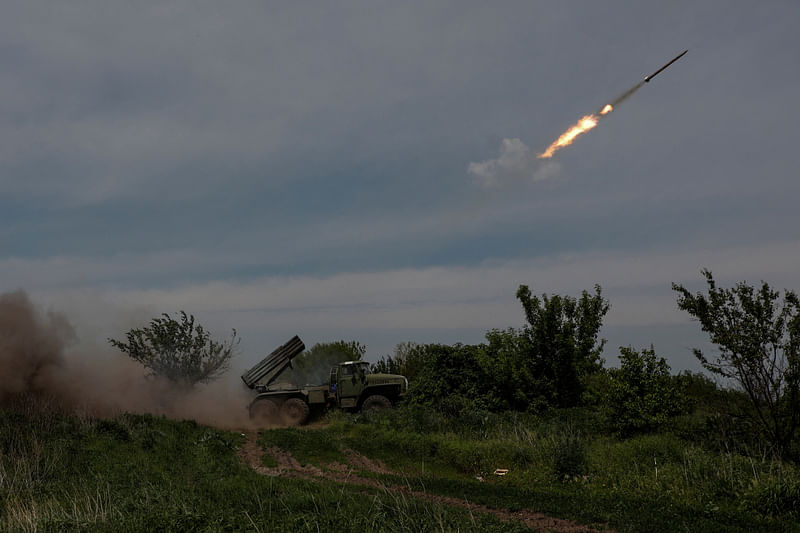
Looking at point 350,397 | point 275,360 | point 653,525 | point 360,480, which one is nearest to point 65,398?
point 275,360

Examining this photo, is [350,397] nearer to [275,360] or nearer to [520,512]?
[275,360]

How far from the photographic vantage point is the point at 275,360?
2994 centimetres

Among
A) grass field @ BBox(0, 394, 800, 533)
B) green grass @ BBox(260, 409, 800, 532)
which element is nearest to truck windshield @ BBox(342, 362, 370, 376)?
green grass @ BBox(260, 409, 800, 532)

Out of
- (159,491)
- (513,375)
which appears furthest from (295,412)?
(159,491)

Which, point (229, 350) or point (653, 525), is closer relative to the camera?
point (653, 525)

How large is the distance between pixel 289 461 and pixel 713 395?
1332 cm

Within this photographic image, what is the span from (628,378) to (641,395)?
2.24ft

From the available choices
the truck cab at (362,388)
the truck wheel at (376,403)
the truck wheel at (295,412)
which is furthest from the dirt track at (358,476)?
the truck wheel at (376,403)

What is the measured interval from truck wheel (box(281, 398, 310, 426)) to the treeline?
5193mm

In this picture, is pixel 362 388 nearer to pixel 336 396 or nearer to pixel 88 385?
pixel 336 396

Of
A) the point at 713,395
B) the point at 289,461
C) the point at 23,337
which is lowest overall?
the point at 289,461

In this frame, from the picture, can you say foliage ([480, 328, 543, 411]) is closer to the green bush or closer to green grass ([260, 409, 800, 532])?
green grass ([260, 409, 800, 532])

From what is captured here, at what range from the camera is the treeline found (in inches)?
591

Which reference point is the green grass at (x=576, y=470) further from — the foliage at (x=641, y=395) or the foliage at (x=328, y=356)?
the foliage at (x=328, y=356)
